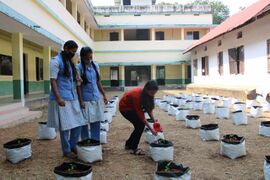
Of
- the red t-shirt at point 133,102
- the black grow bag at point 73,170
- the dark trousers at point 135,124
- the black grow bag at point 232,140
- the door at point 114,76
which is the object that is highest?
the door at point 114,76

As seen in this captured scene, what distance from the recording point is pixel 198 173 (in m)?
4.36

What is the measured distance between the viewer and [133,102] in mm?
4957

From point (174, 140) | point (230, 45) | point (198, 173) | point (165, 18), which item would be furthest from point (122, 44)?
point (198, 173)

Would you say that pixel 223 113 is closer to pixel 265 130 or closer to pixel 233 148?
pixel 265 130

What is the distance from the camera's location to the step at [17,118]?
321 inches

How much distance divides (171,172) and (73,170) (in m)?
1.16

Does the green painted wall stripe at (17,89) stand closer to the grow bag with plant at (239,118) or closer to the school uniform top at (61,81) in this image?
the school uniform top at (61,81)

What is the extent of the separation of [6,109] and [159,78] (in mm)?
22728

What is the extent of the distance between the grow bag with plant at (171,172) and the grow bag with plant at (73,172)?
0.79 m

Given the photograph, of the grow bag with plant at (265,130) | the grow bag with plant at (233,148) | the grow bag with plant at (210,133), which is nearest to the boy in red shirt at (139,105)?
the grow bag with plant at (233,148)

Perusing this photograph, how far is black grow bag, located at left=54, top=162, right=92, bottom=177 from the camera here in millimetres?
3496

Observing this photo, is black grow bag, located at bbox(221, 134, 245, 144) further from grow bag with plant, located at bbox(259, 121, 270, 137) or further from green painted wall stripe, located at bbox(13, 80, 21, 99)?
green painted wall stripe, located at bbox(13, 80, 21, 99)

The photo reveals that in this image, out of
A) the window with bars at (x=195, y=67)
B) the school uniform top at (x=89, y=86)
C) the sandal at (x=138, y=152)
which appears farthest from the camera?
the window with bars at (x=195, y=67)

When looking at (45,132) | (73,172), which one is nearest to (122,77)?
(45,132)
